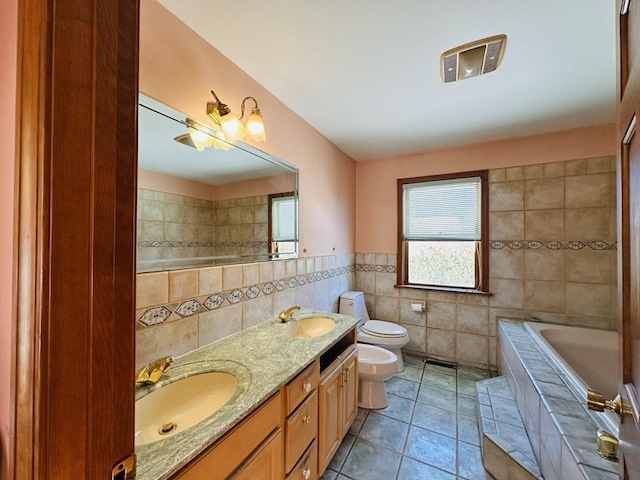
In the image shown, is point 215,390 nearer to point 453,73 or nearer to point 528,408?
point 528,408

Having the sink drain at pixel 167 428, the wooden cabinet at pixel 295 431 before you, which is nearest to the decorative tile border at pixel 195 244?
the sink drain at pixel 167 428

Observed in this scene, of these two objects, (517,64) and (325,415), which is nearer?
(325,415)

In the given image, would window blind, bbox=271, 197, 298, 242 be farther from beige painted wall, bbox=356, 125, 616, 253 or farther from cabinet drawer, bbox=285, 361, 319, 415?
beige painted wall, bbox=356, 125, 616, 253

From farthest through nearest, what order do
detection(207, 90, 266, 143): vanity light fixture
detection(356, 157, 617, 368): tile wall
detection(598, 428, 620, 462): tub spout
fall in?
detection(356, 157, 617, 368): tile wall → detection(207, 90, 266, 143): vanity light fixture → detection(598, 428, 620, 462): tub spout

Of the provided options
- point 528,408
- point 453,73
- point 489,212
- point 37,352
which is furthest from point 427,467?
point 453,73

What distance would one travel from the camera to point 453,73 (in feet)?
5.06

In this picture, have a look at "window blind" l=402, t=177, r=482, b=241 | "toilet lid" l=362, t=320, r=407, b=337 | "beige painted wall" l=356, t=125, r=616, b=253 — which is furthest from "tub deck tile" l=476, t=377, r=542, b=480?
"beige painted wall" l=356, t=125, r=616, b=253

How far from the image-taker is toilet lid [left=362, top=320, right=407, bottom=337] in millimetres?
2354

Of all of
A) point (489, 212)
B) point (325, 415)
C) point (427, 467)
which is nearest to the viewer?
point (325, 415)

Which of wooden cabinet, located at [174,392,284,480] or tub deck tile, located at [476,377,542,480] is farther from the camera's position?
tub deck tile, located at [476,377,542,480]

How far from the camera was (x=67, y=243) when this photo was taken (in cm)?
38

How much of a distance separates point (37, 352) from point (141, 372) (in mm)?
701

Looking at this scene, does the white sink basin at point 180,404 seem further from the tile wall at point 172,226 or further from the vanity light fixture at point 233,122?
the vanity light fixture at point 233,122

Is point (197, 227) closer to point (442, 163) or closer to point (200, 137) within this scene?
point (200, 137)
